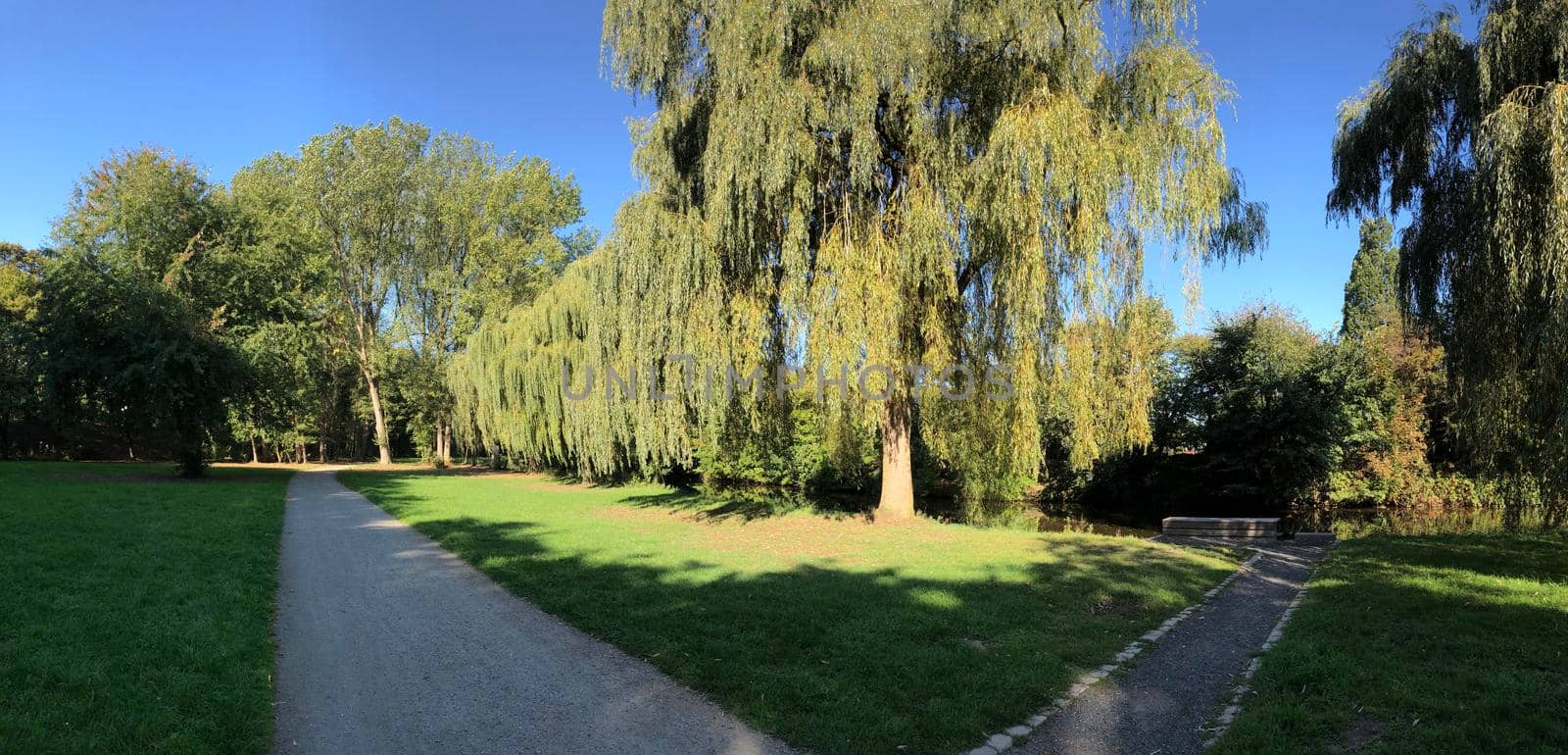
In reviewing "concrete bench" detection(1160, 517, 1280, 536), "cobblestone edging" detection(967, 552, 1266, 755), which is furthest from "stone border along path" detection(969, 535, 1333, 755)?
"concrete bench" detection(1160, 517, 1280, 536)

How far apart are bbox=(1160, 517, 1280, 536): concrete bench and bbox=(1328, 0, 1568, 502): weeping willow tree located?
12.0ft

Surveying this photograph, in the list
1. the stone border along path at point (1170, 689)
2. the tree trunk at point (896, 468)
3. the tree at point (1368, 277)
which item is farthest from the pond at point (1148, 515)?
the tree at point (1368, 277)

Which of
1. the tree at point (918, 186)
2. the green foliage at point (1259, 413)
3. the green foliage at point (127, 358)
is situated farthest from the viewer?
the green foliage at point (127, 358)

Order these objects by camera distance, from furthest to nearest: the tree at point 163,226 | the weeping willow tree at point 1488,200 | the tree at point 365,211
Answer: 1. the tree at point 365,211
2. the tree at point 163,226
3. the weeping willow tree at point 1488,200

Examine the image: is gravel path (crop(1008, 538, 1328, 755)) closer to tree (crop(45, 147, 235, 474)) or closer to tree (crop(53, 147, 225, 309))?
tree (crop(45, 147, 235, 474))

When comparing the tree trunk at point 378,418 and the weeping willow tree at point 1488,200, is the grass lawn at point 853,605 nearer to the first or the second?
the weeping willow tree at point 1488,200

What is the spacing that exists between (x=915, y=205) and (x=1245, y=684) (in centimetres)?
709

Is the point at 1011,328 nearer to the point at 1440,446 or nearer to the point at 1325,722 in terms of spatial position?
the point at 1325,722

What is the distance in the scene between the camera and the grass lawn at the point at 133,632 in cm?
368

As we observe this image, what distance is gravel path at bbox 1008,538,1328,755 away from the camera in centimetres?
381

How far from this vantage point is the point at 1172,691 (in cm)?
457

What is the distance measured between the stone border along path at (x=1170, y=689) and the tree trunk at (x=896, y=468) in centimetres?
561

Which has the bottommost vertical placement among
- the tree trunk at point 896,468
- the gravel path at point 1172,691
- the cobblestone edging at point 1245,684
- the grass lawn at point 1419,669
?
the gravel path at point 1172,691

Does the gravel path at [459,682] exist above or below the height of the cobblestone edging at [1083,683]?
below
